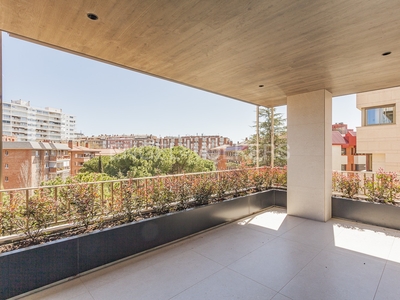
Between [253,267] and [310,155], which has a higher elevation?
[310,155]

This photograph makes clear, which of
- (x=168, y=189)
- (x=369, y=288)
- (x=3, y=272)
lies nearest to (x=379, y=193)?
(x=369, y=288)

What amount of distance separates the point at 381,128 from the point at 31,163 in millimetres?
11852

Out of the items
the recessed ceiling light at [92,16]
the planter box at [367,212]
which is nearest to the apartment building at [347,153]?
the planter box at [367,212]

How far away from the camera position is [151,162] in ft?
39.9

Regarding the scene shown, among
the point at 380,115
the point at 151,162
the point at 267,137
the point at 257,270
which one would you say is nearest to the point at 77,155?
the point at 151,162

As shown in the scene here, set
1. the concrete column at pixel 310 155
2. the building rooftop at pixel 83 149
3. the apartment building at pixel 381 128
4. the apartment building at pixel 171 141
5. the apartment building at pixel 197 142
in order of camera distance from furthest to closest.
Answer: the apartment building at pixel 197 142
the apartment building at pixel 171 141
the apartment building at pixel 381 128
the building rooftop at pixel 83 149
the concrete column at pixel 310 155

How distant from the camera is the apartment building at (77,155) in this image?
6.56m

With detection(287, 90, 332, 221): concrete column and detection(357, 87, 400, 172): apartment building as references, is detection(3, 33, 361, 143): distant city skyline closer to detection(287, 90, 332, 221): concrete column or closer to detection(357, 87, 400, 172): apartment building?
detection(357, 87, 400, 172): apartment building

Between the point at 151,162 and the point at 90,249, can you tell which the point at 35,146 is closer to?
the point at 90,249

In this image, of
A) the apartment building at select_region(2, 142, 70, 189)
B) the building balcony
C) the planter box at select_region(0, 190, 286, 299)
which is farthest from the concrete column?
the apartment building at select_region(2, 142, 70, 189)

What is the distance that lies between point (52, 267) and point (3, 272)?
1.33 feet

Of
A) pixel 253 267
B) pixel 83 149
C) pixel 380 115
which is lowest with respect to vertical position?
pixel 253 267

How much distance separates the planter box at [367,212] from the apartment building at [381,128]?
19.0 ft

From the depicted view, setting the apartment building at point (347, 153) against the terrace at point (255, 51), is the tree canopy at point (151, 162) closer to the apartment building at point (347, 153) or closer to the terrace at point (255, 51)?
the apartment building at point (347, 153)
